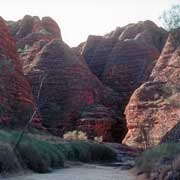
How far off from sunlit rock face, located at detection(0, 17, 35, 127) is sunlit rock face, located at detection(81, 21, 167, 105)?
26.0 m

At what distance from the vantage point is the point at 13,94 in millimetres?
58406

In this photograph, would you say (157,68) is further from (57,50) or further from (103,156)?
(103,156)

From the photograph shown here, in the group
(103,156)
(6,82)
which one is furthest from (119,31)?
(103,156)

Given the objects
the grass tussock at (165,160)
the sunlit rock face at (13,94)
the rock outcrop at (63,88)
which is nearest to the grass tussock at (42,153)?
the grass tussock at (165,160)

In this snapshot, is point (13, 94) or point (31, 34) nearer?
point (13, 94)

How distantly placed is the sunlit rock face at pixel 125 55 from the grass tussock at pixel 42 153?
37740 millimetres

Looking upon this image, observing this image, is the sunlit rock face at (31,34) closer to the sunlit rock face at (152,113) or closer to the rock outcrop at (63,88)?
the rock outcrop at (63,88)

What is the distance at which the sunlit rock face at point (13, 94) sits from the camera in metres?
53.6

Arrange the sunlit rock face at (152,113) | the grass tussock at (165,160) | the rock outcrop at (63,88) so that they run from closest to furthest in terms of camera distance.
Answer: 1. the grass tussock at (165,160)
2. the sunlit rock face at (152,113)
3. the rock outcrop at (63,88)

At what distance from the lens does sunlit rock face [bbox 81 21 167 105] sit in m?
87.7

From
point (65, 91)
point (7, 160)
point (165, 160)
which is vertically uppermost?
point (165, 160)

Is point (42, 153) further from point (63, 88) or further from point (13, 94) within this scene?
point (63, 88)

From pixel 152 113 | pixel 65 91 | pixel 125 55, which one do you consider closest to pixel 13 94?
pixel 152 113

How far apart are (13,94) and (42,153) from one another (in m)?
31.2
